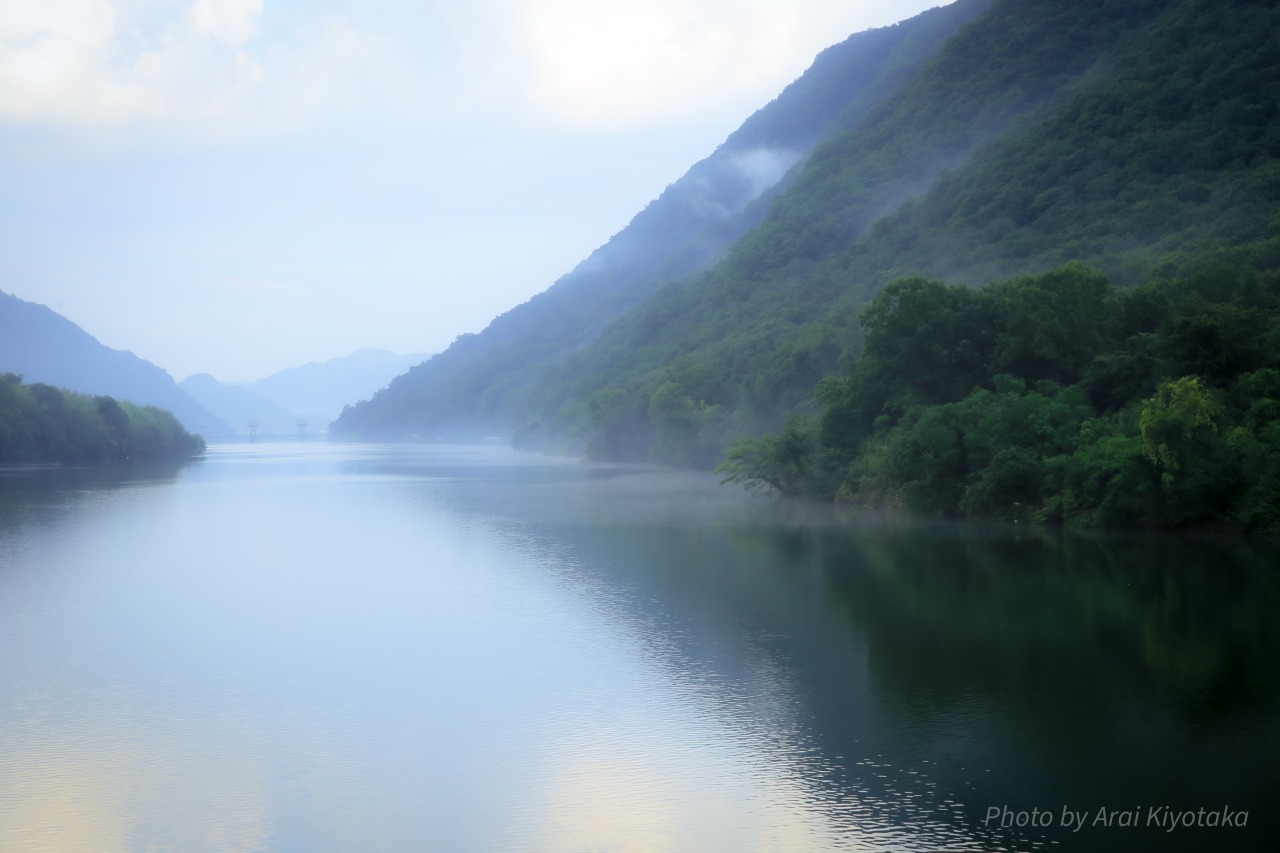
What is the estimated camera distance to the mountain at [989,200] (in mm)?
70919

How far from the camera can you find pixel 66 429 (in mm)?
106875

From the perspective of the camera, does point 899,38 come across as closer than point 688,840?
No

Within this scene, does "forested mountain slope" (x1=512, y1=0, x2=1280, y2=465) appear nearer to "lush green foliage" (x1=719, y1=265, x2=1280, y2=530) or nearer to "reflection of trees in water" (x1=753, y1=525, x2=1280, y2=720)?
"lush green foliage" (x1=719, y1=265, x2=1280, y2=530)

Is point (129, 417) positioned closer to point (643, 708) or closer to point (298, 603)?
point (298, 603)

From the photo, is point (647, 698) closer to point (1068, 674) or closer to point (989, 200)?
point (1068, 674)

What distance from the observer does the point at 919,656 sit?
731 inches

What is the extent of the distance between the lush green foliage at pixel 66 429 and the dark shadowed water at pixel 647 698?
249 ft

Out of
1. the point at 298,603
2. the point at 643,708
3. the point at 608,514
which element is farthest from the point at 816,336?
the point at 643,708

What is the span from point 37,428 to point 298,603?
89.9 m

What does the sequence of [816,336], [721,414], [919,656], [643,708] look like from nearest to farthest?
[643,708]
[919,656]
[816,336]
[721,414]

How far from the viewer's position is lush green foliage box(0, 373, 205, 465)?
100625mm

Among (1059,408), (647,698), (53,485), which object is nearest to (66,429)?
(53,485)

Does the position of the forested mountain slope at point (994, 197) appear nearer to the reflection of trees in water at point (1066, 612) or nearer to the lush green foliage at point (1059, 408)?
the lush green foliage at point (1059, 408)

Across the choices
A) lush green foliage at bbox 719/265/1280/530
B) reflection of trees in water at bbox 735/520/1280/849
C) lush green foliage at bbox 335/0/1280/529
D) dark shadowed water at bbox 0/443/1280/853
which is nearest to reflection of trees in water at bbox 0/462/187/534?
dark shadowed water at bbox 0/443/1280/853
